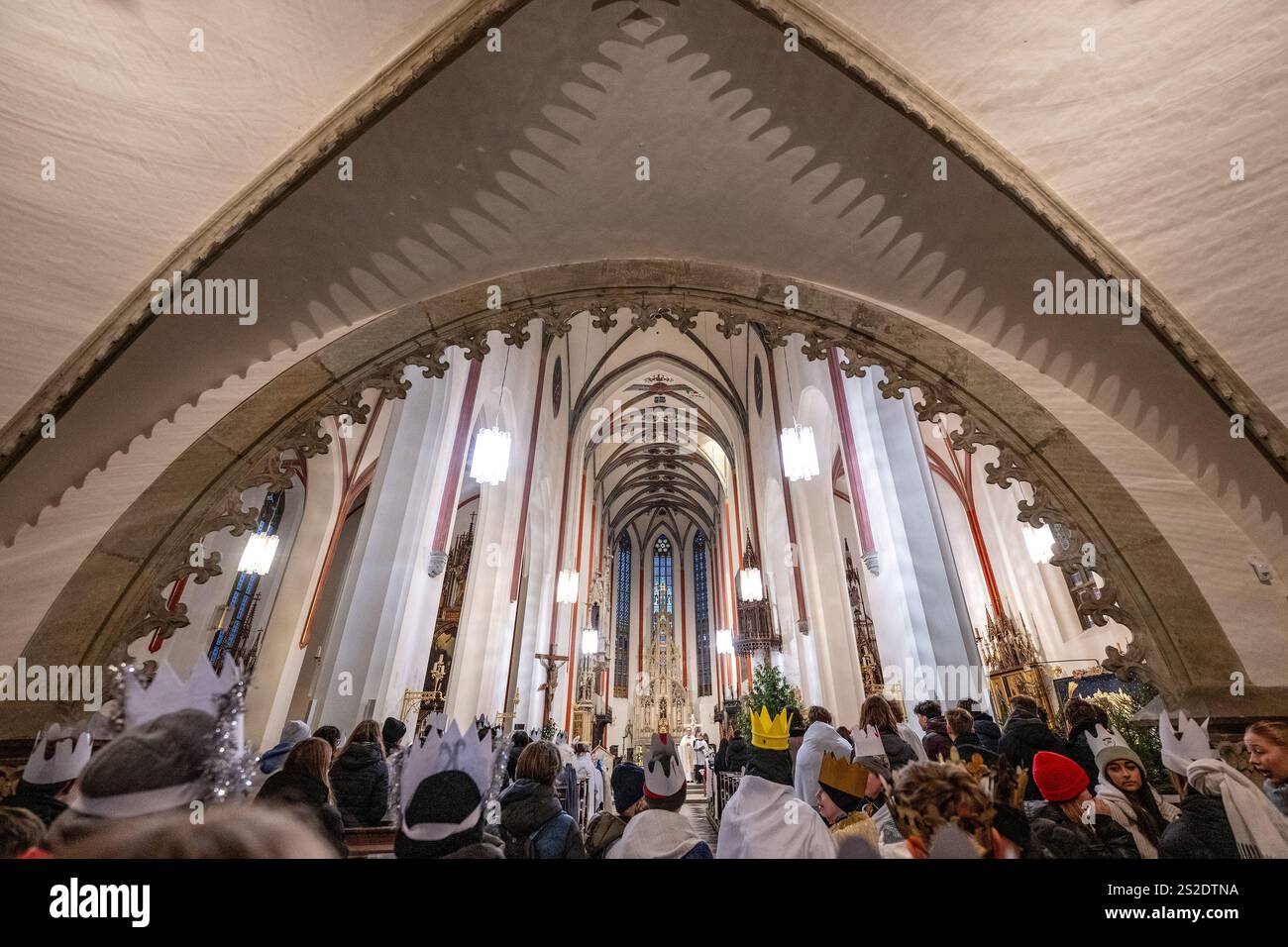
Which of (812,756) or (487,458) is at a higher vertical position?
(487,458)

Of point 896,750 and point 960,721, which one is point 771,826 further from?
point 960,721

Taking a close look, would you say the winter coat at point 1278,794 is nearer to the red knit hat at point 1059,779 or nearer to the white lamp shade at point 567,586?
the red knit hat at point 1059,779

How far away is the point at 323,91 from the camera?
240 cm

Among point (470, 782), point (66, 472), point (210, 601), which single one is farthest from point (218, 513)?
point (210, 601)

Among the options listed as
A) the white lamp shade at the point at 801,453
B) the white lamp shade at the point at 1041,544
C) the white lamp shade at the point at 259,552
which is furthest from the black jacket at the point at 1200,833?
the white lamp shade at the point at 259,552

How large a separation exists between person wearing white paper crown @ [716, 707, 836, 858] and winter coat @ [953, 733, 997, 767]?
1.47 m

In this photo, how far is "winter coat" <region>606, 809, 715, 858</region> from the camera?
1.80m

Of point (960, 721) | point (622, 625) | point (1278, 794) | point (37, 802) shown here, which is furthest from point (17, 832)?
point (622, 625)

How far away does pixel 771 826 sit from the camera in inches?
68.1

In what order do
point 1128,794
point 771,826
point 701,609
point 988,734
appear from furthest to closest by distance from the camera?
1. point 701,609
2. point 988,734
3. point 1128,794
4. point 771,826

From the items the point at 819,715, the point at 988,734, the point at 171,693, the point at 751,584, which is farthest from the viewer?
the point at 751,584

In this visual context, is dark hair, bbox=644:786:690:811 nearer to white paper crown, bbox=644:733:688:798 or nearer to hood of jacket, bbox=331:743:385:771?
white paper crown, bbox=644:733:688:798

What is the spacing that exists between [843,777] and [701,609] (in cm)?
2353

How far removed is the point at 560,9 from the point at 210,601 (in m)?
8.13
